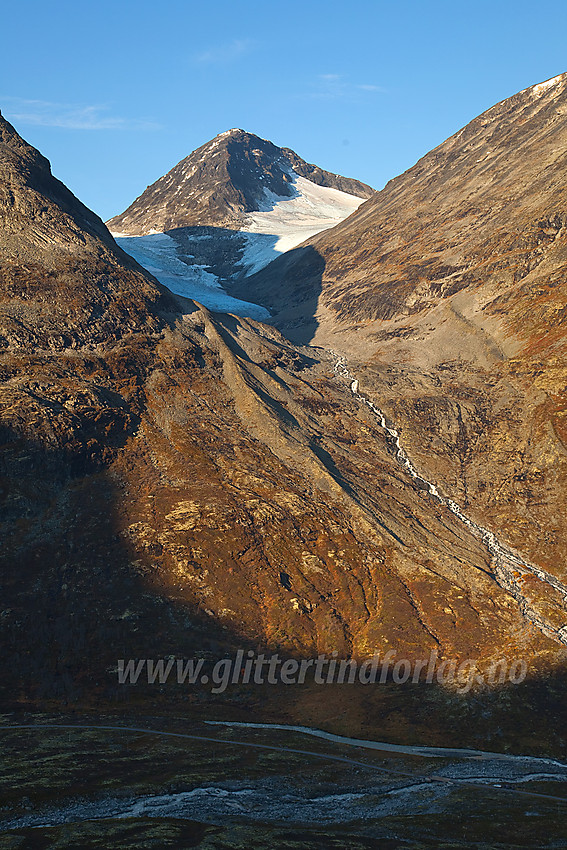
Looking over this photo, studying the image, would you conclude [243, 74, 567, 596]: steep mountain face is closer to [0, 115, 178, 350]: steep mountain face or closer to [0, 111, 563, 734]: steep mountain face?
[0, 111, 563, 734]: steep mountain face

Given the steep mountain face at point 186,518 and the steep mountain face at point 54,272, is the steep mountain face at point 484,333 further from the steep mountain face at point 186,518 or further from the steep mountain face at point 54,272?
the steep mountain face at point 54,272

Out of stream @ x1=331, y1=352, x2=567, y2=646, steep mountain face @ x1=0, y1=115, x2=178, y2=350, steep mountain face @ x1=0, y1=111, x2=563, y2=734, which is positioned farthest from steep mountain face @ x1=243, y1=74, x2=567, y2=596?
steep mountain face @ x1=0, y1=115, x2=178, y2=350

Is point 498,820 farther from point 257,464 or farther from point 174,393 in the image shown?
point 174,393

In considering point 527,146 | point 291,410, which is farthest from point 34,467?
point 527,146

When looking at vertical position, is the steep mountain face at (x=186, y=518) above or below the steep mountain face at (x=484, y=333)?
below

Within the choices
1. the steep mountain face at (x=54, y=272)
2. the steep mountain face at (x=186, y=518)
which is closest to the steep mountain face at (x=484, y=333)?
the steep mountain face at (x=186, y=518)

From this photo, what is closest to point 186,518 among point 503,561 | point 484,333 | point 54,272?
point 503,561

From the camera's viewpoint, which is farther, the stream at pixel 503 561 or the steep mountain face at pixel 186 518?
the stream at pixel 503 561

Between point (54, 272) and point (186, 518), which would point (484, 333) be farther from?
point (186, 518)
